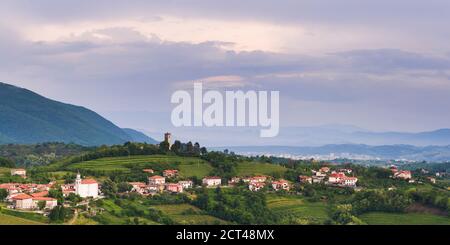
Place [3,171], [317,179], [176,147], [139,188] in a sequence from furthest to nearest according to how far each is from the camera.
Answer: [176,147] → [317,179] → [3,171] → [139,188]

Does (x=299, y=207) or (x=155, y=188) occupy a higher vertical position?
(x=155, y=188)

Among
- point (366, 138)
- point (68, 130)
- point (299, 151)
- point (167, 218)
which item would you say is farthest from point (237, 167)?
point (366, 138)

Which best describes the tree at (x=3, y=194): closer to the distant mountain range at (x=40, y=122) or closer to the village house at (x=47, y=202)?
the village house at (x=47, y=202)

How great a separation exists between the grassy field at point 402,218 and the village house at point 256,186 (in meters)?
7.33

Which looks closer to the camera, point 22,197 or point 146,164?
point 22,197

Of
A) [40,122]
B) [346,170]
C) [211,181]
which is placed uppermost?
[40,122]

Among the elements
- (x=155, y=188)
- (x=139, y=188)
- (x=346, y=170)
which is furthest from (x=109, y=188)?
(x=346, y=170)

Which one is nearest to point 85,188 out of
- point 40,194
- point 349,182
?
point 40,194

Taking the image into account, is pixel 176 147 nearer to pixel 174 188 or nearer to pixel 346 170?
pixel 174 188

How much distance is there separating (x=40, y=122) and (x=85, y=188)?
123m

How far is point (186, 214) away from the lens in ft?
93.7

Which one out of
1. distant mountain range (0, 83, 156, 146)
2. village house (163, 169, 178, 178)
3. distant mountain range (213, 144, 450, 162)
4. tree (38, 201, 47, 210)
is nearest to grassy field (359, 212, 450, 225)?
village house (163, 169, 178, 178)

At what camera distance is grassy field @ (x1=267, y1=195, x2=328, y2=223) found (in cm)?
2875

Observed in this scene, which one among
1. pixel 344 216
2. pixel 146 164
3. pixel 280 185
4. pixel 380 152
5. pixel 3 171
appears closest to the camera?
pixel 344 216
